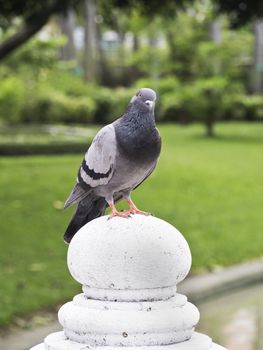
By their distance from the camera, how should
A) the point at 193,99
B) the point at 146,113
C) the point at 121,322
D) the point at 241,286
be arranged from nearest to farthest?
the point at 121,322, the point at 146,113, the point at 241,286, the point at 193,99

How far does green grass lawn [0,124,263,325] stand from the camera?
405 inches

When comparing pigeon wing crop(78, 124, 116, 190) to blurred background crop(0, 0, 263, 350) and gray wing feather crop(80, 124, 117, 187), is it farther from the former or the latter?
blurred background crop(0, 0, 263, 350)

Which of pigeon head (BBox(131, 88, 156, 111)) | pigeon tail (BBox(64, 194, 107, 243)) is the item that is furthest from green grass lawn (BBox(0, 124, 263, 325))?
pigeon head (BBox(131, 88, 156, 111))

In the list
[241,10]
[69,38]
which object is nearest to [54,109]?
[69,38]

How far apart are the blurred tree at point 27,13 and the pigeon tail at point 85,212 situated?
8.96 metres

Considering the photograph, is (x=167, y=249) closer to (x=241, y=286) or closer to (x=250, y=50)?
(x=241, y=286)

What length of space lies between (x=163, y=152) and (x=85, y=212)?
21.8m

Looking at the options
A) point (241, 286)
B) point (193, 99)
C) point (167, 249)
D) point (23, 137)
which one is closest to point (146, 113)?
point (167, 249)

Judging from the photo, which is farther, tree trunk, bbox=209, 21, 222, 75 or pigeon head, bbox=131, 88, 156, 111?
tree trunk, bbox=209, 21, 222, 75

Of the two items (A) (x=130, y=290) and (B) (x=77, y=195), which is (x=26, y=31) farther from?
(A) (x=130, y=290)

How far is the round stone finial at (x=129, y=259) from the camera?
228cm

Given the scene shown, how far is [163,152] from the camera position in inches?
971

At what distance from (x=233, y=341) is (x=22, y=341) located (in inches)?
78.4

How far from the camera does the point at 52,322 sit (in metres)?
8.84
